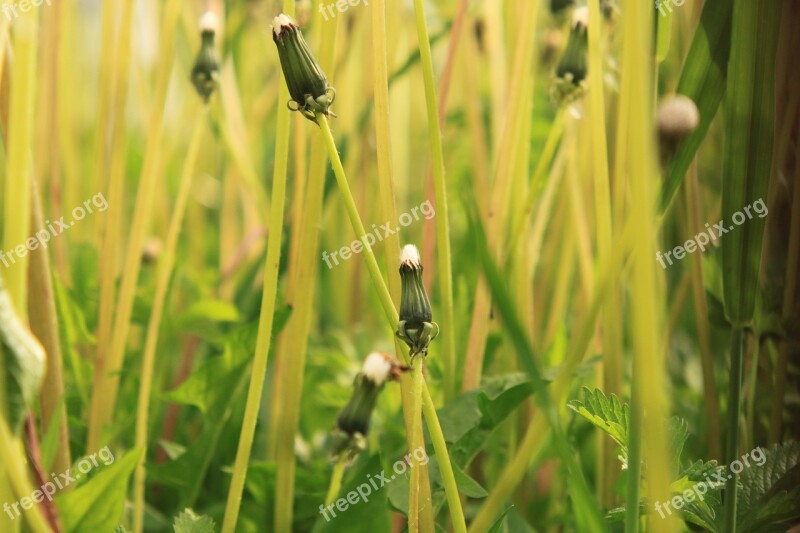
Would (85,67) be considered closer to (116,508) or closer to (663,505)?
(116,508)

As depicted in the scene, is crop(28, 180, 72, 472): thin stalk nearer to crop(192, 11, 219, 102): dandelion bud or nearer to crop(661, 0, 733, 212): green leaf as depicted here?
crop(192, 11, 219, 102): dandelion bud

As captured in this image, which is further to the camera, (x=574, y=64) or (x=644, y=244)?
(x=574, y=64)

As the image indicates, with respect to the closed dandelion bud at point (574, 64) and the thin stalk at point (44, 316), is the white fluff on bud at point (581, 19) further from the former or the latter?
the thin stalk at point (44, 316)

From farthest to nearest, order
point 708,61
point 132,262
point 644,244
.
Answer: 1. point 132,262
2. point 708,61
3. point 644,244

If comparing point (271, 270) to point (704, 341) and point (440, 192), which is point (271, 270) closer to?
point (440, 192)

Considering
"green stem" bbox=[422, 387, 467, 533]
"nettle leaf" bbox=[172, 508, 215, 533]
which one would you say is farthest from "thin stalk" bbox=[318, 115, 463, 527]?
"nettle leaf" bbox=[172, 508, 215, 533]

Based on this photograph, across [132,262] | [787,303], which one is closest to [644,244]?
[787,303]

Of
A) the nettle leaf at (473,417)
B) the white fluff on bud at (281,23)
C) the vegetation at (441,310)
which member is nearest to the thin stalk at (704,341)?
the vegetation at (441,310)
